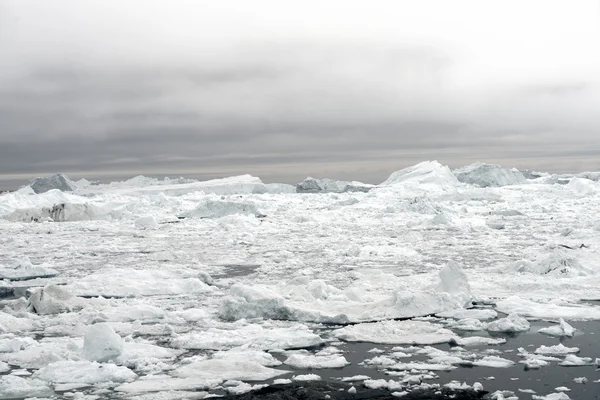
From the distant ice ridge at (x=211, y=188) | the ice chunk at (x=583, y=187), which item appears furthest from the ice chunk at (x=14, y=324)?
the distant ice ridge at (x=211, y=188)

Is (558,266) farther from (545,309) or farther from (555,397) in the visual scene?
(555,397)

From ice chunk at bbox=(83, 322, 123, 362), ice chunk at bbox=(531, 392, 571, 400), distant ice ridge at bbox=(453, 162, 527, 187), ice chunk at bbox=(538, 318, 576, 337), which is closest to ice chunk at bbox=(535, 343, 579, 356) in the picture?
ice chunk at bbox=(538, 318, 576, 337)

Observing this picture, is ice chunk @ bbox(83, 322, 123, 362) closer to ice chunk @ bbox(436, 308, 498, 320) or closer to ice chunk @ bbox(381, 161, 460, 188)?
ice chunk @ bbox(436, 308, 498, 320)

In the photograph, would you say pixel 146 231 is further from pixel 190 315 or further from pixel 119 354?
pixel 119 354

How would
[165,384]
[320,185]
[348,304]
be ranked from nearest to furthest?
[165,384], [348,304], [320,185]

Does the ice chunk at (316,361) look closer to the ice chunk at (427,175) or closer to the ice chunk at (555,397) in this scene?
the ice chunk at (555,397)

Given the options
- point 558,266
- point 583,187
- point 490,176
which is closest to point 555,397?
point 558,266
